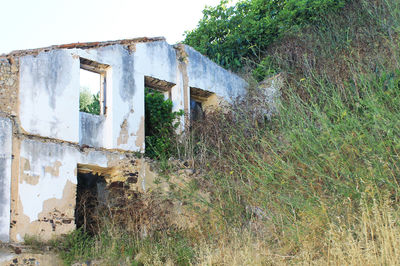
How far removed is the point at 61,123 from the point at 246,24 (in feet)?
31.8

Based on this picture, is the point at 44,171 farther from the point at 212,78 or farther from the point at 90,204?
the point at 212,78

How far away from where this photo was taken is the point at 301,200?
6.32m

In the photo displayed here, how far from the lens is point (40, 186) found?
8.72 m

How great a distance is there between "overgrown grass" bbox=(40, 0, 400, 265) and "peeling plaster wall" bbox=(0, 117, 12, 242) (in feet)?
3.54

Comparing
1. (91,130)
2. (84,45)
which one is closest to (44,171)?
(91,130)

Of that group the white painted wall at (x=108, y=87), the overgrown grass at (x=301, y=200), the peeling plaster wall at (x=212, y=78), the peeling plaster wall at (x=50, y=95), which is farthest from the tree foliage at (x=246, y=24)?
the peeling plaster wall at (x=50, y=95)

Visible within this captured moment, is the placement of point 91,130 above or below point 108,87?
below

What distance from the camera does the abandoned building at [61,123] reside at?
8.50 metres

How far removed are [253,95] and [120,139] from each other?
4.41 metres

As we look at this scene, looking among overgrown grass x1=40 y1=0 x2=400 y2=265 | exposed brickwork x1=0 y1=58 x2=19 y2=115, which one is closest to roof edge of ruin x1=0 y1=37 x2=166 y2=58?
exposed brickwork x1=0 y1=58 x2=19 y2=115

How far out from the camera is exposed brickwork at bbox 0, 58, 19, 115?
8773 mm

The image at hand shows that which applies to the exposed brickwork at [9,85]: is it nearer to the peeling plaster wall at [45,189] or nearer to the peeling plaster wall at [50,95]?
the peeling plaster wall at [50,95]

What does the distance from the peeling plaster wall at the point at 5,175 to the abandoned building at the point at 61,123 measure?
2 centimetres

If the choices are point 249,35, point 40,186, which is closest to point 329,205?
point 40,186
